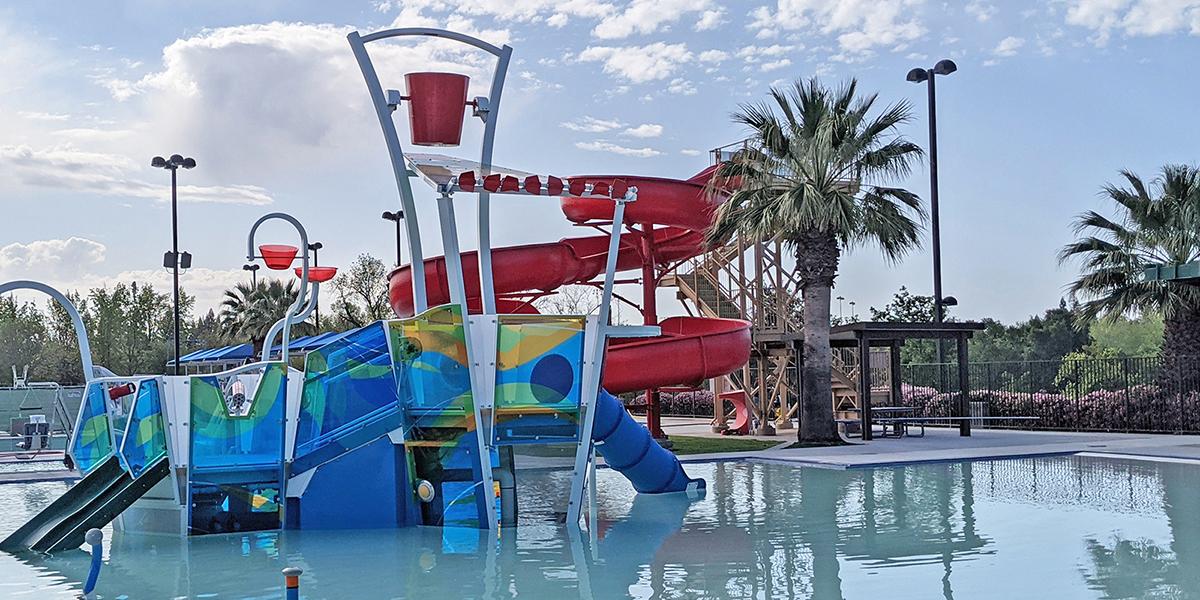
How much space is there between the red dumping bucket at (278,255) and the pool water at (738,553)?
3.54m

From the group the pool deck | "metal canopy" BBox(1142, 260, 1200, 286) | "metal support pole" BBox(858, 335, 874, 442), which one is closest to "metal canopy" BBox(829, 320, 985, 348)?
"metal support pole" BBox(858, 335, 874, 442)

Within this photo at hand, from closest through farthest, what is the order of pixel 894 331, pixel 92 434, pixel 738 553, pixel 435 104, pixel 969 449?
pixel 738 553 < pixel 435 104 < pixel 92 434 < pixel 969 449 < pixel 894 331

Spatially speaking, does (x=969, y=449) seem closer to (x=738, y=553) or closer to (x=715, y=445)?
(x=715, y=445)

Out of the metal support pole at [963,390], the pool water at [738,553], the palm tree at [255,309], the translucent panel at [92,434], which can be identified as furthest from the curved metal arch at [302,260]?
the palm tree at [255,309]

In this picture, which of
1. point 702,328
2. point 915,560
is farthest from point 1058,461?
point 915,560

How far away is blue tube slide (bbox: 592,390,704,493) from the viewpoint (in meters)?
13.7

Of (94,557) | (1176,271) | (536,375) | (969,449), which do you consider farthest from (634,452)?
(1176,271)

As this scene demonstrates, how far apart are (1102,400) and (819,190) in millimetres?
9643

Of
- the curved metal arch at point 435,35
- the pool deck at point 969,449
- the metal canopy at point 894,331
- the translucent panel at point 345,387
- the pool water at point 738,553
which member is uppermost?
the curved metal arch at point 435,35

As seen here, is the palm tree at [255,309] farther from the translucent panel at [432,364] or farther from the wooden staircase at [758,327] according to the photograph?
the translucent panel at [432,364]

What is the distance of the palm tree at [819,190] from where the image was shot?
21688 millimetres

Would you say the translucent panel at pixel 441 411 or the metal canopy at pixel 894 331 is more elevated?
the metal canopy at pixel 894 331

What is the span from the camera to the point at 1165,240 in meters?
25.0

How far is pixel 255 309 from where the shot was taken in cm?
Answer: 5225
